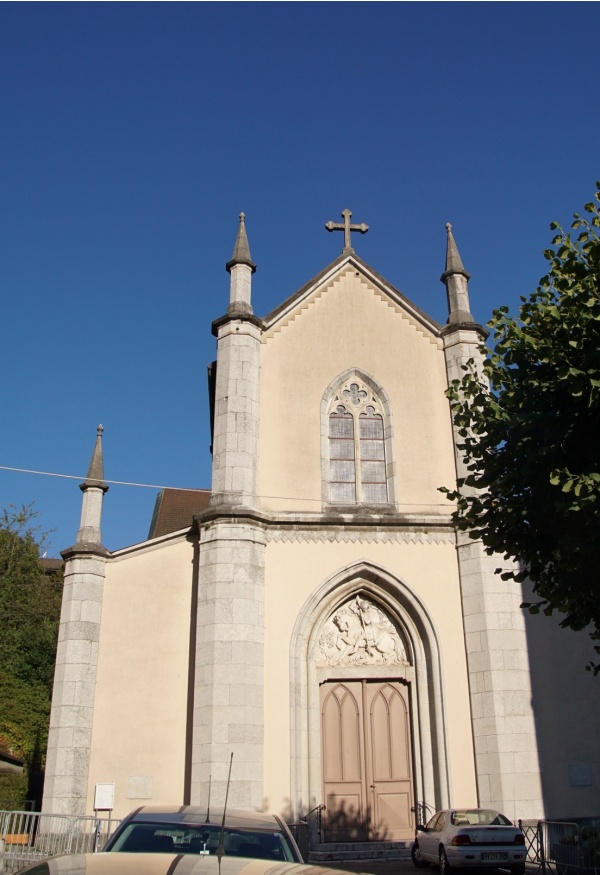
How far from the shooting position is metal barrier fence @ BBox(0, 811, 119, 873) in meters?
12.0

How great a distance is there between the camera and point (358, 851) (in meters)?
14.1

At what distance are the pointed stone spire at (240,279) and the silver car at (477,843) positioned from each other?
34.8 ft

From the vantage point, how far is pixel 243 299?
18.1m

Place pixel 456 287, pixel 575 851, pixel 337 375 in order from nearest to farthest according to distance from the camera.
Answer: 1. pixel 575 851
2. pixel 337 375
3. pixel 456 287

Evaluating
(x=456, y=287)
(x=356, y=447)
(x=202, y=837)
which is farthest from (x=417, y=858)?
(x=456, y=287)

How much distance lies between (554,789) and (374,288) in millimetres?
11126

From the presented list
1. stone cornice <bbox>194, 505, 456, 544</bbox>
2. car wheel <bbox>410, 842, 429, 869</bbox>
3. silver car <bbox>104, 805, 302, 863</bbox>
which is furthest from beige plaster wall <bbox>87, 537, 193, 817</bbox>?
silver car <bbox>104, 805, 302, 863</bbox>

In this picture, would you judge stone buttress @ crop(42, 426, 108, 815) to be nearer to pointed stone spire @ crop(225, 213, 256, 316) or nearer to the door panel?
the door panel

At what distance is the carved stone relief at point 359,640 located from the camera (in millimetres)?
15656

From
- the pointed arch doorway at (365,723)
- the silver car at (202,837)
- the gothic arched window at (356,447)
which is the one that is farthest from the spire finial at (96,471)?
the silver car at (202,837)

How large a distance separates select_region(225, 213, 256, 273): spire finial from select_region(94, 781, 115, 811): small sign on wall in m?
10.8

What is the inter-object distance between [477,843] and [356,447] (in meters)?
8.06

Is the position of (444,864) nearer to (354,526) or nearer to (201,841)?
(354,526)

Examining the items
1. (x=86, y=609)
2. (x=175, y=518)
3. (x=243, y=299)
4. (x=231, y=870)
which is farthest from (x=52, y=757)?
(x=175, y=518)
